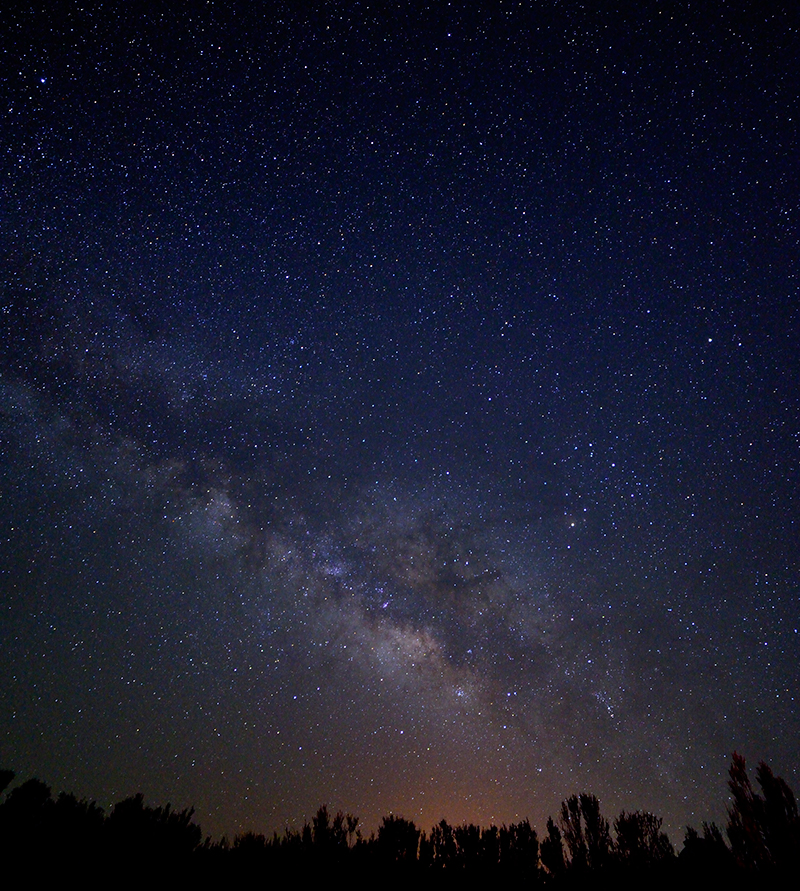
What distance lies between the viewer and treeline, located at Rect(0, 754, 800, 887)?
17219 mm

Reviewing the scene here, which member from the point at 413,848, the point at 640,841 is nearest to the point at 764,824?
the point at 640,841

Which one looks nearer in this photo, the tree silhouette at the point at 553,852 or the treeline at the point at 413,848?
the treeline at the point at 413,848

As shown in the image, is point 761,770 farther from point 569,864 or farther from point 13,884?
point 13,884

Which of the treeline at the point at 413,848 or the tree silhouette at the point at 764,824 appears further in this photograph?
the tree silhouette at the point at 764,824

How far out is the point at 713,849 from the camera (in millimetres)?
19750

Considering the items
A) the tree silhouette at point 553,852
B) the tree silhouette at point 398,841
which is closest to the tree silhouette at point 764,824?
the tree silhouette at point 553,852

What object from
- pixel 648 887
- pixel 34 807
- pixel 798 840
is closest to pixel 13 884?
pixel 34 807

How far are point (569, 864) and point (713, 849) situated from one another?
22.3ft

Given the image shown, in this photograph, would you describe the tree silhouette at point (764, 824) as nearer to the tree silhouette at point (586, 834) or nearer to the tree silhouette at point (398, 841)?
the tree silhouette at point (586, 834)

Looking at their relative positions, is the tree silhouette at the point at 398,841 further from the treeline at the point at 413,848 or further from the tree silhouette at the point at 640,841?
the tree silhouette at the point at 640,841

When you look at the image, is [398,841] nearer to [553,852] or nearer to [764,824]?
[553,852]

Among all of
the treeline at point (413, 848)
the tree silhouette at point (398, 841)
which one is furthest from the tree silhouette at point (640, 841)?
the tree silhouette at point (398, 841)

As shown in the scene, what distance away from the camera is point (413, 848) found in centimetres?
2147

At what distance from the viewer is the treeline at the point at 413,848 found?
17219 millimetres
